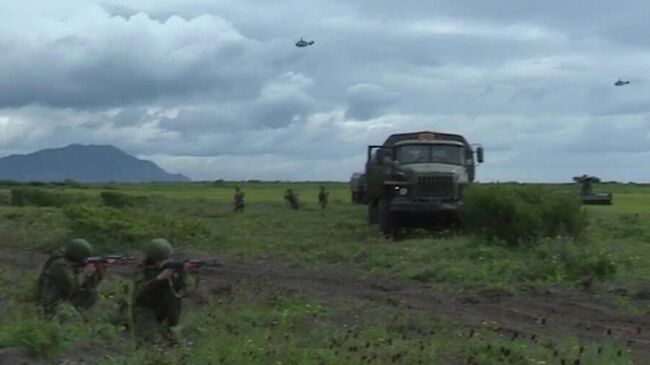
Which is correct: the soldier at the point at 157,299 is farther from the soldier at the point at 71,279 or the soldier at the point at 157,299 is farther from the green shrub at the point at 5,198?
the green shrub at the point at 5,198

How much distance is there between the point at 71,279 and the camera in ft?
45.2

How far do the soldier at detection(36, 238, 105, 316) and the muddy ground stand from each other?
6.64 feet

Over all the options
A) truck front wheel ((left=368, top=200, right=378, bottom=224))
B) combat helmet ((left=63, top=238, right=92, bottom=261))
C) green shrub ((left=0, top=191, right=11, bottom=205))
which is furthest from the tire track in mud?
green shrub ((left=0, top=191, right=11, bottom=205))

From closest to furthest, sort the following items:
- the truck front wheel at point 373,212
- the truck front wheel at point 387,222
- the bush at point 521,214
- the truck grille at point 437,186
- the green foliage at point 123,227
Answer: the bush at point 521,214
the green foliage at point 123,227
the truck grille at point 437,186
the truck front wheel at point 387,222
the truck front wheel at point 373,212

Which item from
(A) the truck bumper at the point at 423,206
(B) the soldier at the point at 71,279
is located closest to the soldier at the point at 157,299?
(B) the soldier at the point at 71,279

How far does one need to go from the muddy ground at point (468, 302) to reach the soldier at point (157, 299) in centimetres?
317

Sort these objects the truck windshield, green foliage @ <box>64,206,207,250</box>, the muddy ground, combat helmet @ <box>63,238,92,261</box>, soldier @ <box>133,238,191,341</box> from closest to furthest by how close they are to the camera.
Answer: soldier @ <box>133,238,191,341</box> → combat helmet @ <box>63,238,92,261</box> → the muddy ground → green foliage @ <box>64,206,207,250</box> → the truck windshield

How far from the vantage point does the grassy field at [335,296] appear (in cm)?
1115

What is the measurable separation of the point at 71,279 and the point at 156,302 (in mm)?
1882

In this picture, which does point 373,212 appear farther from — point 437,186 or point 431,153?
point 437,186

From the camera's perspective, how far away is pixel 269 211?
39.6 meters

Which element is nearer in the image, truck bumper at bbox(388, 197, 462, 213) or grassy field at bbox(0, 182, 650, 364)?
grassy field at bbox(0, 182, 650, 364)

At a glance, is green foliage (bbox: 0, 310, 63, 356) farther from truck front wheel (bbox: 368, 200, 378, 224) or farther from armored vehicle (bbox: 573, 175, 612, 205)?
armored vehicle (bbox: 573, 175, 612, 205)

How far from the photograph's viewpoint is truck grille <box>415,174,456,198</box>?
27.3 m
